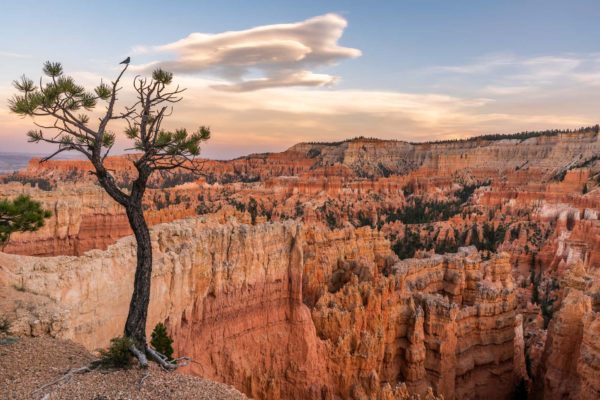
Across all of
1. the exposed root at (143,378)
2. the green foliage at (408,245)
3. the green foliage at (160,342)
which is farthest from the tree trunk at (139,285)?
the green foliage at (408,245)

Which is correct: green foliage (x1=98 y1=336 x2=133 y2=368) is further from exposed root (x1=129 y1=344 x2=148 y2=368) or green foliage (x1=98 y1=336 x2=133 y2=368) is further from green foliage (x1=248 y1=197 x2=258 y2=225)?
green foliage (x1=248 y1=197 x2=258 y2=225)

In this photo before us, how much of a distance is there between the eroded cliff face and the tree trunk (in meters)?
1.98

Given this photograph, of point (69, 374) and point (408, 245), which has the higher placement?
point (69, 374)

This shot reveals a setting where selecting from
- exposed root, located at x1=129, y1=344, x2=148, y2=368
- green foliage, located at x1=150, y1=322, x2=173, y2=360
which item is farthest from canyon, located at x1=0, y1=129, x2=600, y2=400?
exposed root, located at x1=129, y1=344, x2=148, y2=368

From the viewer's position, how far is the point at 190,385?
18.7ft

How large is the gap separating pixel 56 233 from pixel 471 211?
59821mm

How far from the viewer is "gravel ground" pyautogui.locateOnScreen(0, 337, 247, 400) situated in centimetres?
502

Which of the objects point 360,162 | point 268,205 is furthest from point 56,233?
point 360,162

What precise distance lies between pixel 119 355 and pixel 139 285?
994 mm

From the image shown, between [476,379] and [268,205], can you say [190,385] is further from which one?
[268,205]

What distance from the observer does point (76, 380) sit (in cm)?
527

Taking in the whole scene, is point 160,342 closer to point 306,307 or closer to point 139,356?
point 139,356

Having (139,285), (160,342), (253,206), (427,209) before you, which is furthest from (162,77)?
(427,209)

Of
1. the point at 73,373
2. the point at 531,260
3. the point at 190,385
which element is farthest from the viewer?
the point at 531,260
